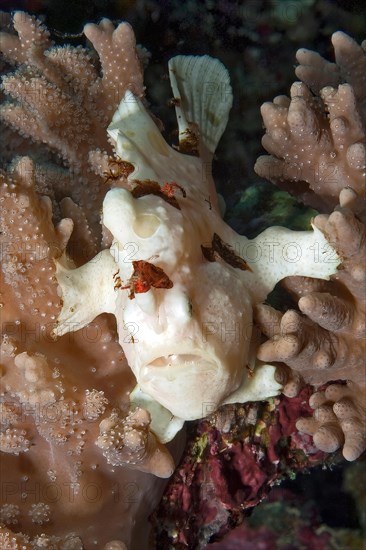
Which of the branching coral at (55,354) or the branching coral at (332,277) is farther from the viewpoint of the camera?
the branching coral at (55,354)

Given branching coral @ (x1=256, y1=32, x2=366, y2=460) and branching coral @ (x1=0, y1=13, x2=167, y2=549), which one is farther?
branching coral @ (x1=0, y1=13, x2=167, y2=549)

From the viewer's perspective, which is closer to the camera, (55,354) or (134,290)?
(134,290)

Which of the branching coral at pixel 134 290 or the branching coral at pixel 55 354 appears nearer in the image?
the branching coral at pixel 134 290

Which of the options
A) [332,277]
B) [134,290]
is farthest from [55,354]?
[332,277]

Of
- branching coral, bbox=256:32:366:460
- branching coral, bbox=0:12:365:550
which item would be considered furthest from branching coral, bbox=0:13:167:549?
branching coral, bbox=256:32:366:460

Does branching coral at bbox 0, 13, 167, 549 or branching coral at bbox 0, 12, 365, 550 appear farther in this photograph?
branching coral at bbox 0, 13, 167, 549

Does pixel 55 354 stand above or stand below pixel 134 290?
below

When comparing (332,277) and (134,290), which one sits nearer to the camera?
(134,290)

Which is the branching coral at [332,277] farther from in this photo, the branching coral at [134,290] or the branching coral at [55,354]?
the branching coral at [55,354]

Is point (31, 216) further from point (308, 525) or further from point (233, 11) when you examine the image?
point (308, 525)

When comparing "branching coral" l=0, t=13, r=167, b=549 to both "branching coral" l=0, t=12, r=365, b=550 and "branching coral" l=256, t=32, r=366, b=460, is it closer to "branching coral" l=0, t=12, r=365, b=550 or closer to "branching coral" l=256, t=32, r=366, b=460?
"branching coral" l=0, t=12, r=365, b=550

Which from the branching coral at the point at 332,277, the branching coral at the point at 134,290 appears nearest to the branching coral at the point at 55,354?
the branching coral at the point at 134,290

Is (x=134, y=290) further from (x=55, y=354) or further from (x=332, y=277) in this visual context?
(x=332, y=277)

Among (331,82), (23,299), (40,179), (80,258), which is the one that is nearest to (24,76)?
(40,179)
